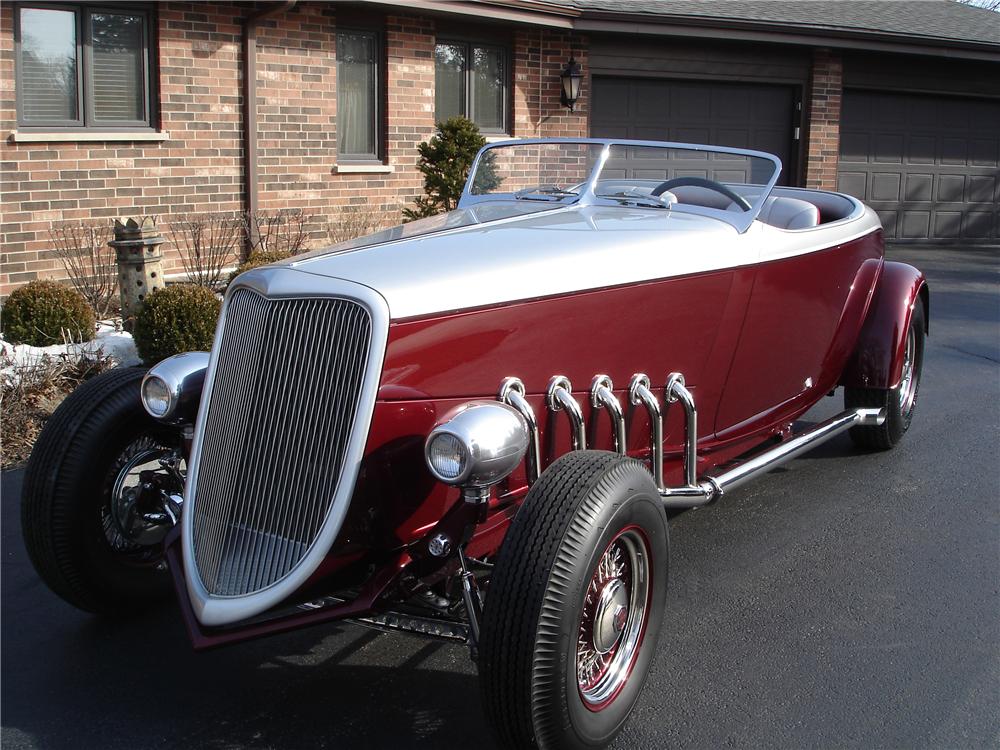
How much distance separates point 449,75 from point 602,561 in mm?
10385

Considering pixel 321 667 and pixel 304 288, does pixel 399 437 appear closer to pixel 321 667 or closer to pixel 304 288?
pixel 304 288

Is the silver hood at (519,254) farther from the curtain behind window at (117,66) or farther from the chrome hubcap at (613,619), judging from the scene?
the curtain behind window at (117,66)

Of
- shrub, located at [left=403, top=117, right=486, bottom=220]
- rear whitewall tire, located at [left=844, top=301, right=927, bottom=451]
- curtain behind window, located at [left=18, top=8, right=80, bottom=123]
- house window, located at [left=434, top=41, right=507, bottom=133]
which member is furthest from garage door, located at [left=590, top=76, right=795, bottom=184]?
rear whitewall tire, located at [left=844, top=301, right=927, bottom=451]

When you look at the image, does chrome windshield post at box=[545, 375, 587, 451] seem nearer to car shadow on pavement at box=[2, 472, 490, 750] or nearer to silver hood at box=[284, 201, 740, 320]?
silver hood at box=[284, 201, 740, 320]

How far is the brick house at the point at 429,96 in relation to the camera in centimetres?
938

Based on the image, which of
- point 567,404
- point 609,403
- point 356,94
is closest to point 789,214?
point 609,403

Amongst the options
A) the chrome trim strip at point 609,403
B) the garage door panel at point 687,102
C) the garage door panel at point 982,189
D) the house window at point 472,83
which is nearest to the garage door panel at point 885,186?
the garage door panel at point 982,189

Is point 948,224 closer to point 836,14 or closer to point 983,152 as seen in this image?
point 983,152

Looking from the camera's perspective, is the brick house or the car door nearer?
the car door

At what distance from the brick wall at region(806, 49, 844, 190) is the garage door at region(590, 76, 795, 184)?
313mm

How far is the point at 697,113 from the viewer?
1466 centimetres

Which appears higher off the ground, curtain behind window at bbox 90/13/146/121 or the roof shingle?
the roof shingle

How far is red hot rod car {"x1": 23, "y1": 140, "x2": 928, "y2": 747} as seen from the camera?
9.48ft

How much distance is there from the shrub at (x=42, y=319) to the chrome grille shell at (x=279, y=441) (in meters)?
4.36
